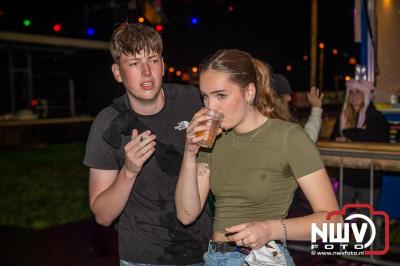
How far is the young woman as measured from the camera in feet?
7.29

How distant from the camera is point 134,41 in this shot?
107 inches

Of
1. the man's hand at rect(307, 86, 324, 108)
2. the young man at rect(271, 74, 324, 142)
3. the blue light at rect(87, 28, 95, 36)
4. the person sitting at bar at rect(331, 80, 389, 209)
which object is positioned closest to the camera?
the young man at rect(271, 74, 324, 142)

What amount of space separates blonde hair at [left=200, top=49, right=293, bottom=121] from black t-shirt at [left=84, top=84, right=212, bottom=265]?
20.0 inches

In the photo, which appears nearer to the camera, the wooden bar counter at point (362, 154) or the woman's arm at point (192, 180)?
the woman's arm at point (192, 180)

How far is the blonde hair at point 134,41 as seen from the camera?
2732 millimetres

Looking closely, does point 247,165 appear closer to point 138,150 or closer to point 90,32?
point 138,150

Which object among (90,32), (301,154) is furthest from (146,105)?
(90,32)

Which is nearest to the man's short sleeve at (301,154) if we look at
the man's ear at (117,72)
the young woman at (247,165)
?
the young woman at (247,165)

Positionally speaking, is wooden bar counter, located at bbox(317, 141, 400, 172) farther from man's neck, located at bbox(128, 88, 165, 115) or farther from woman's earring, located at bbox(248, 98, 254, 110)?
man's neck, located at bbox(128, 88, 165, 115)

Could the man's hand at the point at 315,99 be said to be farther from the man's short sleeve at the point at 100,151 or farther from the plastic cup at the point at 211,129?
the plastic cup at the point at 211,129

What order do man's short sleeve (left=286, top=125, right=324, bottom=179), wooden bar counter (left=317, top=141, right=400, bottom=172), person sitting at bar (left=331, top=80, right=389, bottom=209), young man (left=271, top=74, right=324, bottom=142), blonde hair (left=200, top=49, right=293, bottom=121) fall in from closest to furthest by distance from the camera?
man's short sleeve (left=286, top=125, right=324, bottom=179)
blonde hair (left=200, top=49, right=293, bottom=121)
wooden bar counter (left=317, top=141, right=400, bottom=172)
young man (left=271, top=74, right=324, bottom=142)
person sitting at bar (left=331, top=80, right=389, bottom=209)

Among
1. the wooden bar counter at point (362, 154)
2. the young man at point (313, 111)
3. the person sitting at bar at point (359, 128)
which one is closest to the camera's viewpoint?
the wooden bar counter at point (362, 154)

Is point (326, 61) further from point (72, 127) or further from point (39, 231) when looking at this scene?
point (39, 231)

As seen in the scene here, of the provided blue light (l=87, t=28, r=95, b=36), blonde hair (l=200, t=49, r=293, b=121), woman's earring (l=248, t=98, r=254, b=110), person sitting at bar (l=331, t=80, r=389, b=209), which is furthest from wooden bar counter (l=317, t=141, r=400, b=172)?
blue light (l=87, t=28, r=95, b=36)
